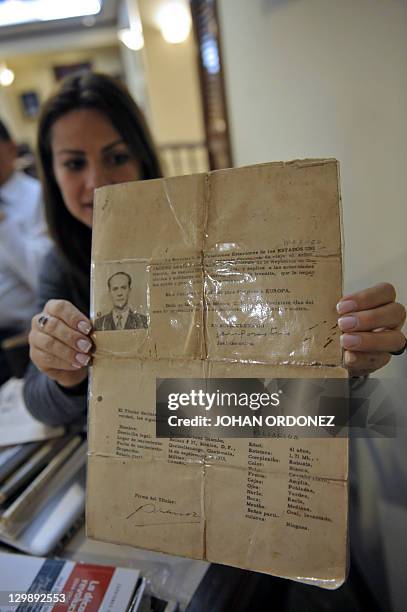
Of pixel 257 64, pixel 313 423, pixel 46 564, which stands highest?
pixel 257 64

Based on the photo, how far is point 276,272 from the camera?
0.38m

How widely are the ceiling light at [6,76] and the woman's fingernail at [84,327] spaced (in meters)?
5.28

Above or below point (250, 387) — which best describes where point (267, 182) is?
above

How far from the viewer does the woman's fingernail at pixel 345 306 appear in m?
0.36

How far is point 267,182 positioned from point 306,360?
20cm

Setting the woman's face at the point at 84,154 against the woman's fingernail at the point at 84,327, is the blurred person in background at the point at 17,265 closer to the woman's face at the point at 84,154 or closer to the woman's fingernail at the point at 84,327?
the woman's face at the point at 84,154

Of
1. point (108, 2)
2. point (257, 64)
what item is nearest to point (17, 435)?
point (257, 64)

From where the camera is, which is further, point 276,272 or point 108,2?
point 108,2

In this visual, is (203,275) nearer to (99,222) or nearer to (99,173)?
(99,222)

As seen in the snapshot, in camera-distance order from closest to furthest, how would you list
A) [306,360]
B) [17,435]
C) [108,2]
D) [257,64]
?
[306,360]
[17,435]
[257,64]
[108,2]

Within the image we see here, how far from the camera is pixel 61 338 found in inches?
17.9

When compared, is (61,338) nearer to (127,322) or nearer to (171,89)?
(127,322)

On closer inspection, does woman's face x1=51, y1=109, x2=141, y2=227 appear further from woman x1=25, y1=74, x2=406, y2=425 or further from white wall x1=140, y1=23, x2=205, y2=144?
white wall x1=140, y1=23, x2=205, y2=144

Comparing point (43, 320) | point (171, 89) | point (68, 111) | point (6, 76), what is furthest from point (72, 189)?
point (6, 76)
